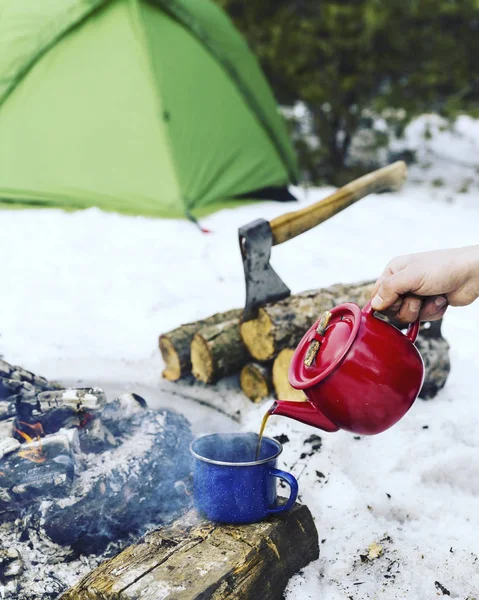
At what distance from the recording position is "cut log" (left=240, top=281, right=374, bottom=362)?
2979 millimetres

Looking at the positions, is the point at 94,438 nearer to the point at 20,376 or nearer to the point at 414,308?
the point at 20,376

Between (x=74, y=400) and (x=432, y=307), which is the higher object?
(x=432, y=307)

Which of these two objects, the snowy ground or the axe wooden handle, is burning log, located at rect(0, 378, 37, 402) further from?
the axe wooden handle

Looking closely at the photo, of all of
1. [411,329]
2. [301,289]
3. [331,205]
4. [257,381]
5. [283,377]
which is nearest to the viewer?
[411,329]

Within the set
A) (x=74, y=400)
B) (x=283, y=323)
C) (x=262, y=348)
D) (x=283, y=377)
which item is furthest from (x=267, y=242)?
(x=74, y=400)

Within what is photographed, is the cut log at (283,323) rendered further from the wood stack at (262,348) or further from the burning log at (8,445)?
the burning log at (8,445)

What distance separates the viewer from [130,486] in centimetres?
227

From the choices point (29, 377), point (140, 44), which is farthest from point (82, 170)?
point (29, 377)

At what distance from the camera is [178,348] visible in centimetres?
316

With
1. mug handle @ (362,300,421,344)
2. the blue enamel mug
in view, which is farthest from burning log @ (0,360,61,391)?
mug handle @ (362,300,421,344)

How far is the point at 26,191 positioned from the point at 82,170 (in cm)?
51

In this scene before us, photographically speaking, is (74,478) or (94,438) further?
(94,438)

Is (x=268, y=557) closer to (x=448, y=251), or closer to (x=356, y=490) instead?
(x=356, y=490)

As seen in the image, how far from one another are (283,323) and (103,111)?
3.48 metres
